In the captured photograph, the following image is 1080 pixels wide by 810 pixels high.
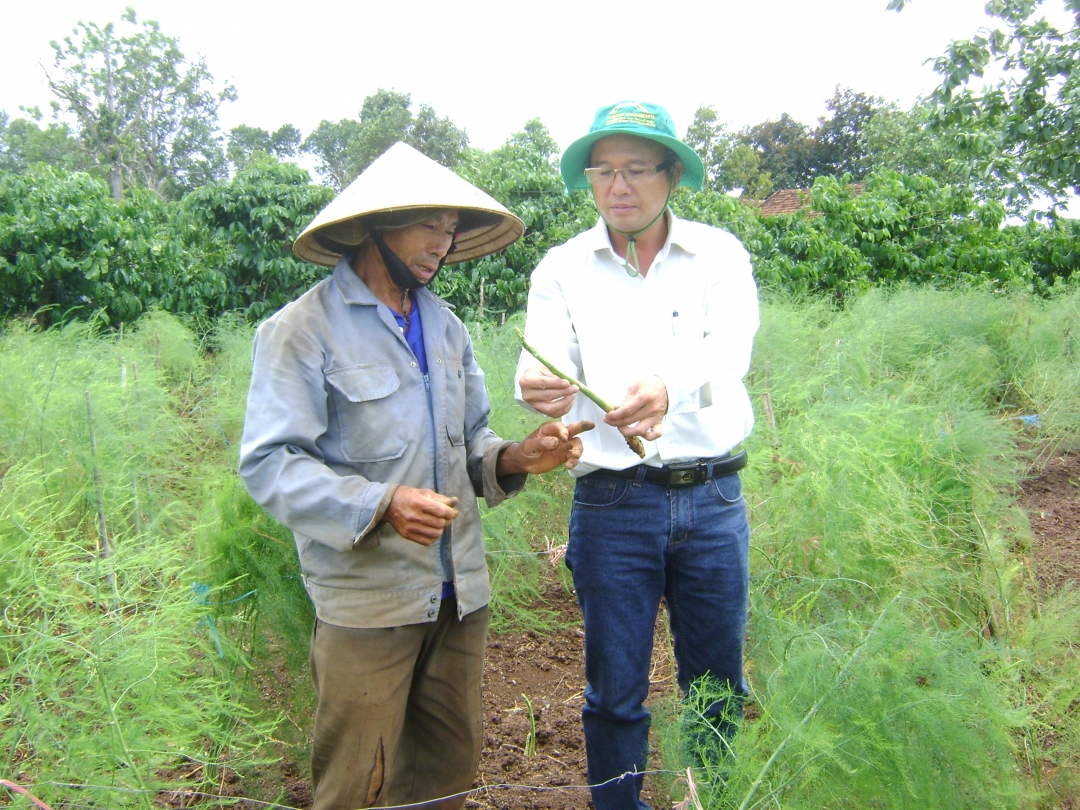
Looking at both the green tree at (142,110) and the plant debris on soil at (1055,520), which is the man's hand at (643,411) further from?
the green tree at (142,110)

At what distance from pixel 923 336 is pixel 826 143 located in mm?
32604

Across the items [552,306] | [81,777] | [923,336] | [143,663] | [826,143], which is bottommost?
[81,777]

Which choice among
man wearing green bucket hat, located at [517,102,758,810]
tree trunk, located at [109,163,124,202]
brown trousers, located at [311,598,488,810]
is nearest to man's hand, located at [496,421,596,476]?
man wearing green bucket hat, located at [517,102,758,810]

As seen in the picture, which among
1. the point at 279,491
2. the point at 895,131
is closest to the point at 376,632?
the point at 279,491

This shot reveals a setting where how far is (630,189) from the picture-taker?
7.88 feet

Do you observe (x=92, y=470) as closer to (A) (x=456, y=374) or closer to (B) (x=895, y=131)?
(A) (x=456, y=374)

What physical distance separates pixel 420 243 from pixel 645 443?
30.3 inches

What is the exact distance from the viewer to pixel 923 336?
21.6ft

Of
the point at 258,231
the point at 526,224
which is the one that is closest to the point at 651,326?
the point at 526,224

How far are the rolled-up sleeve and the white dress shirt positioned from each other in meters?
0.53

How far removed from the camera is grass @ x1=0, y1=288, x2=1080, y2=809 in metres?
1.95

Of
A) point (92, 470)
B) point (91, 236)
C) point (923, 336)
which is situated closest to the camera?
point (92, 470)

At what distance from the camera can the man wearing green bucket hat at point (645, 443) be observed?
2.33 meters

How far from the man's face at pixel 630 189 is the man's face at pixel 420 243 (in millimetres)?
464
